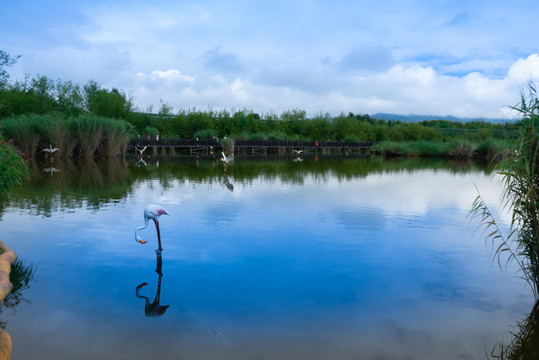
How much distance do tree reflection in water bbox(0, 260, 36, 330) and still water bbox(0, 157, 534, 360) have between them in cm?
6

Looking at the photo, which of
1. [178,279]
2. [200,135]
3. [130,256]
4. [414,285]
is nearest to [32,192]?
[130,256]

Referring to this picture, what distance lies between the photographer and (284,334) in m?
3.90

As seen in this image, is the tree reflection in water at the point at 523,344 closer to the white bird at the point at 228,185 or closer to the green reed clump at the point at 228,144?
the white bird at the point at 228,185

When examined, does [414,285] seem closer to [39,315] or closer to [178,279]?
[178,279]

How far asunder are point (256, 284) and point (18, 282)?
2903 mm

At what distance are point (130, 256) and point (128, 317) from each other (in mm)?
2025

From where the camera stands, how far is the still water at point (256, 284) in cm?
376

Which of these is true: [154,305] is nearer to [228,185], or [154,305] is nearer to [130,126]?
[228,185]

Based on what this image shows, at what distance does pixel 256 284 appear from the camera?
5.12 m

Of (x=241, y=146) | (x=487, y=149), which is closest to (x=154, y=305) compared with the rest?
(x=241, y=146)

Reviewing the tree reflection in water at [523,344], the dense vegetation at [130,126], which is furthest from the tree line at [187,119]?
the tree reflection in water at [523,344]

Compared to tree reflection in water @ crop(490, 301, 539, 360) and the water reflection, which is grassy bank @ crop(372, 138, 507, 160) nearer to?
tree reflection in water @ crop(490, 301, 539, 360)

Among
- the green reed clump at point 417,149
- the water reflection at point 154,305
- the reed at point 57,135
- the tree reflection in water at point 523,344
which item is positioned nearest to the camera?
the tree reflection in water at point 523,344

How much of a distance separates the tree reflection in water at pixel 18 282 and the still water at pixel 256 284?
6 centimetres
